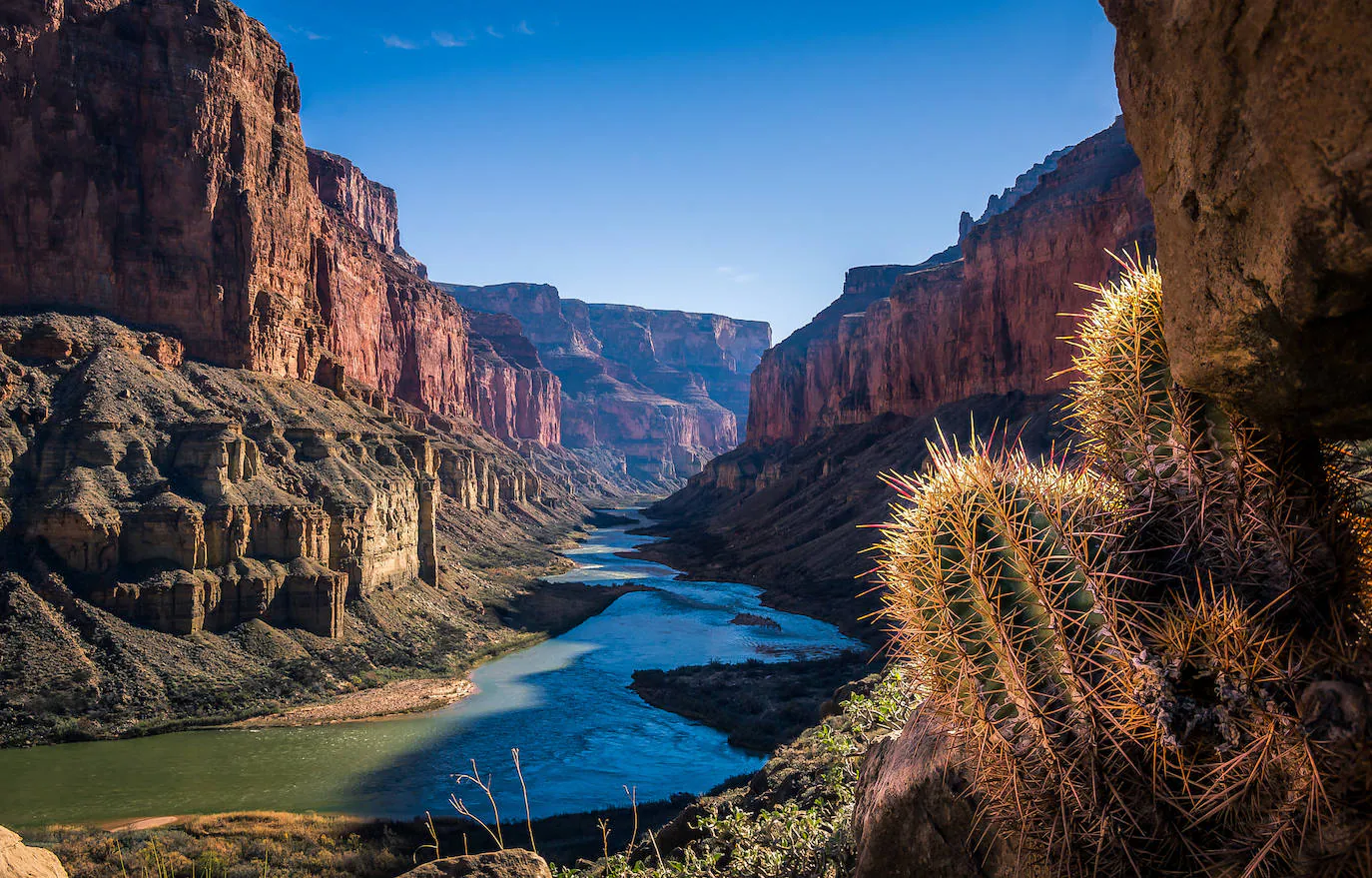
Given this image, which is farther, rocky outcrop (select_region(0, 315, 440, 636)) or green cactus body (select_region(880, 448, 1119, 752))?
rocky outcrop (select_region(0, 315, 440, 636))

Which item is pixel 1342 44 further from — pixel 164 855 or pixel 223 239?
pixel 223 239

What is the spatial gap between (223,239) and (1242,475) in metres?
49.3

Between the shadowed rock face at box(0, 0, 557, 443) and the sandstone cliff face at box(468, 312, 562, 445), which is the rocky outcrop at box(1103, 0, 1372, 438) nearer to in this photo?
the shadowed rock face at box(0, 0, 557, 443)

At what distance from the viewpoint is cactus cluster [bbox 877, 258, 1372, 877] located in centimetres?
259

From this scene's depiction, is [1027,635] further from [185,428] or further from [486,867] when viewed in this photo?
[185,428]

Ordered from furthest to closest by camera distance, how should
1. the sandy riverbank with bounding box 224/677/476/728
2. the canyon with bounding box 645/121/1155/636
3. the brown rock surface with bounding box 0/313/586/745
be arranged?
the canyon with bounding box 645/121/1155/636, the sandy riverbank with bounding box 224/677/476/728, the brown rock surface with bounding box 0/313/586/745

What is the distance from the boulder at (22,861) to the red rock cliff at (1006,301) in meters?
40.5

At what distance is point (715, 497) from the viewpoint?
111562mm

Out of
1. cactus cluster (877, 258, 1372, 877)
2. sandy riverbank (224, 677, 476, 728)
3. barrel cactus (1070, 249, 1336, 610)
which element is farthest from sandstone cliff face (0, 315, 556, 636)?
barrel cactus (1070, 249, 1336, 610)

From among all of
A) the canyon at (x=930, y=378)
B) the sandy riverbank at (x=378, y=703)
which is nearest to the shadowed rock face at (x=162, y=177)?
the sandy riverbank at (x=378, y=703)

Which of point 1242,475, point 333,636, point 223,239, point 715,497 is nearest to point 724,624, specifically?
point 333,636

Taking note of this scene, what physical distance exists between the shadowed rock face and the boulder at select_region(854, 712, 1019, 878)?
147 ft

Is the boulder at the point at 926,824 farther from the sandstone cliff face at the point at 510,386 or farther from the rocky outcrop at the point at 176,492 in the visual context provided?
the sandstone cliff face at the point at 510,386

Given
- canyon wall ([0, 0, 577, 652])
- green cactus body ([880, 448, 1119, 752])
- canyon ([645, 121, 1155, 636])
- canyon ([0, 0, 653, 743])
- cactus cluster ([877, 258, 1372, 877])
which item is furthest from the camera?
canyon ([645, 121, 1155, 636])
